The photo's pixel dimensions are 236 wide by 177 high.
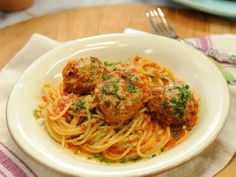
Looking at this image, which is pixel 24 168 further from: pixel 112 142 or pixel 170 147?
pixel 170 147

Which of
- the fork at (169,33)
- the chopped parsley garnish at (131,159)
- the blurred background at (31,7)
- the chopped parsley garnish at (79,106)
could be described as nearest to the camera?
the chopped parsley garnish at (131,159)

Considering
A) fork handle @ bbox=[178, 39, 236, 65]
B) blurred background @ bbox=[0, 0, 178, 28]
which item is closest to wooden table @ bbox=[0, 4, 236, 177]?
fork handle @ bbox=[178, 39, 236, 65]

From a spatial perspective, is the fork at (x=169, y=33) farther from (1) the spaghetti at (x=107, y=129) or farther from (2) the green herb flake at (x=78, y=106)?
(2) the green herb flake at (x=78, y=106)

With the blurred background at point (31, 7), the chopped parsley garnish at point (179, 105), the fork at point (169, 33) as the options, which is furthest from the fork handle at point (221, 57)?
the blurred background at point (31, 7)

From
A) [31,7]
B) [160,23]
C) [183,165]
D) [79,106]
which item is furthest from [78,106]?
[31,7]

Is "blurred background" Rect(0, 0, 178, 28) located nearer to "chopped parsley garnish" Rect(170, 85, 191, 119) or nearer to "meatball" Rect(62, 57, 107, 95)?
"meatball" Rect(62, 57, 107, 95)

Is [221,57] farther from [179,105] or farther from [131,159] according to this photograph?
[131,159]

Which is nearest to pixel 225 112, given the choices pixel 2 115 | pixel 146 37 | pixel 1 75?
pixel 146 37
